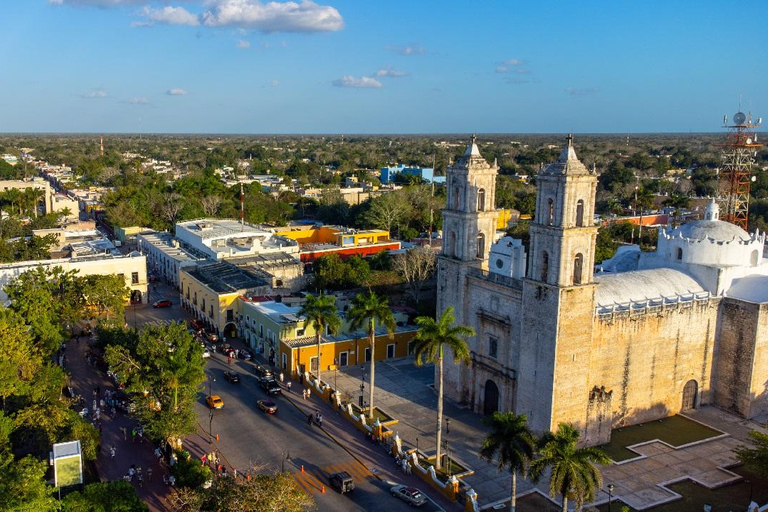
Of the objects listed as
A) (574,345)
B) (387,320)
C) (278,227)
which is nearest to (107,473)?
(387,320)

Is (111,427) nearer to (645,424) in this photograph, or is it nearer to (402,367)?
(402,367)

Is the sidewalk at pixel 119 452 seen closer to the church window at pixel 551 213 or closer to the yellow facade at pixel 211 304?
the yellow facade at pixel 211 304

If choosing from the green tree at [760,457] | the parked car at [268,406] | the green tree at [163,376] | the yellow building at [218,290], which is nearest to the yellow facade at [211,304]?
the yellow building at [218,290]

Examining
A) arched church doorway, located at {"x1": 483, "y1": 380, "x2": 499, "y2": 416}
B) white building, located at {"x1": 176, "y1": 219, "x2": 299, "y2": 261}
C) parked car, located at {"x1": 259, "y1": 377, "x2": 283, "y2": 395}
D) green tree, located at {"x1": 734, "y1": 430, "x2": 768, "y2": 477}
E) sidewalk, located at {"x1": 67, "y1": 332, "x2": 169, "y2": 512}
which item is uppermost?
white building, located at {"x1": 176, "y1": 219, "x2": 299, "y2": 261}

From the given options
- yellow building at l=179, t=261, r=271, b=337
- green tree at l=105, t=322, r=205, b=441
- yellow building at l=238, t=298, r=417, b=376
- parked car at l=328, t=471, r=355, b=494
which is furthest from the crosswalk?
yellow building at l=179, t=261, r=271, b=337

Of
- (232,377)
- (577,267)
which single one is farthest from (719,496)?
(232,377)

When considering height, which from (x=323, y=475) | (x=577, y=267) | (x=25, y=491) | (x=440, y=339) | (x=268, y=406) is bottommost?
(x=323, y=475)

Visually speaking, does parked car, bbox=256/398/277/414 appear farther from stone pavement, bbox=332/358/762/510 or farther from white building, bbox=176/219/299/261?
white building, bbox=176/219/299/261

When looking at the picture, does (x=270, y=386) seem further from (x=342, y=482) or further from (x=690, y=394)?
(x=690, y=394)
